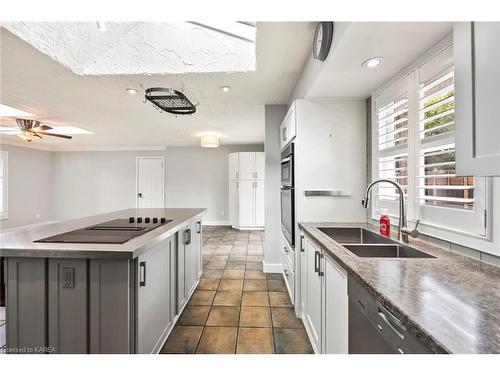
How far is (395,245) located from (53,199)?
9.38m

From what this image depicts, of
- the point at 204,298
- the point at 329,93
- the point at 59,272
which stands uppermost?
the point at 329,93

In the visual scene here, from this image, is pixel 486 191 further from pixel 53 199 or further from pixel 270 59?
pixel 53 199

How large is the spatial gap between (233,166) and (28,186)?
5899 mm

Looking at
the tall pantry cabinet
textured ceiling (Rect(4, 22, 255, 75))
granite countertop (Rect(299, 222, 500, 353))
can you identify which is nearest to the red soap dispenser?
granite countertop (Rect(299, 222, 500, 353))

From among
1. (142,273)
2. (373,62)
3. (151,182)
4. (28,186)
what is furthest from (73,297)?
(28,186)

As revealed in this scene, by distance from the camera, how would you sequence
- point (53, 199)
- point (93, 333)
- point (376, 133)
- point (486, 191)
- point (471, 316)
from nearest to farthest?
point (471, 316) → point (486, 191) → point (93, 333) → point (376, 133) → point (53, 199)

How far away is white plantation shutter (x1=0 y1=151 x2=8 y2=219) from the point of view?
5.79 m

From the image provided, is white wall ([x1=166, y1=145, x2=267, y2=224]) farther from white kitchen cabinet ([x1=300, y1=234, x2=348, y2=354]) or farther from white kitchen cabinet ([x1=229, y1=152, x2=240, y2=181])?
white kitchen cabinet ([x1=300, y1=234, x2=348, y2=354])

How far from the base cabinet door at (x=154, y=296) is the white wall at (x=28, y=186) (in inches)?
272

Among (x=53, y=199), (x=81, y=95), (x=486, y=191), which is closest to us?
(x=486, y=191)

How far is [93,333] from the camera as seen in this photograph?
123cm

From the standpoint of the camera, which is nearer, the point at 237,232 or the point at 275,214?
the point at 275,214

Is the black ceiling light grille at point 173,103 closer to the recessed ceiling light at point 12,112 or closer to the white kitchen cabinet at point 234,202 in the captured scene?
the recessed ceiling light at point 12,112
